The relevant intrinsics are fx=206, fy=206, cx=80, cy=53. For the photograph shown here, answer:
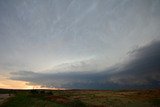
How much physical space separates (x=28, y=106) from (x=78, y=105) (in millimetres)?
10506

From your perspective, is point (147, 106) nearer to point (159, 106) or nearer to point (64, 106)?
point (159, 106)

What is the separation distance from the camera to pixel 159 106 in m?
43.9

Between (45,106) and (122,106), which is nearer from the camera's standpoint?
(45,106)

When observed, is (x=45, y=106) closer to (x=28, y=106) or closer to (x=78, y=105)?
(x=28, y=106)

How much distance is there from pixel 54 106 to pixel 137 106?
19012 millimetres

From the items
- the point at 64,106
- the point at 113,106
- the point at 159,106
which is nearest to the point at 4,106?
the point at 64,106

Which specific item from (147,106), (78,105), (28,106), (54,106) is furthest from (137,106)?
(28,106)

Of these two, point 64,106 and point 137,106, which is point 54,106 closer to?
point 64,106

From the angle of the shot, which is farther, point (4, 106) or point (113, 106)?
point (113, 106)

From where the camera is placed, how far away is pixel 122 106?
46.0 meters

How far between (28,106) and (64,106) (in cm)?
758

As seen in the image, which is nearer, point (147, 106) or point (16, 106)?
point (16, 106)

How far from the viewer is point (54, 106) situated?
144 feet

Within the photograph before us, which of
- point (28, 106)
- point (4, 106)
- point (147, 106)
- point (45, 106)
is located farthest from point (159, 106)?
point (4, 106)
